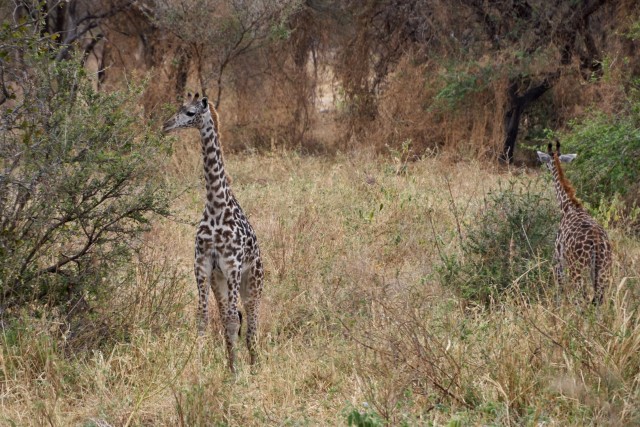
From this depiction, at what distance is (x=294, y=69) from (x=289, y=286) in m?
8.19

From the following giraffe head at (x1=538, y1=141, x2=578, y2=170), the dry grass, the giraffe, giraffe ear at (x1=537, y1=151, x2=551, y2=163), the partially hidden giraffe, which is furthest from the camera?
giraffe ear at (x1=537, y1=151, x2=551, y2=163)

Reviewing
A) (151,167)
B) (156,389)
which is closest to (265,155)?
(151,167)

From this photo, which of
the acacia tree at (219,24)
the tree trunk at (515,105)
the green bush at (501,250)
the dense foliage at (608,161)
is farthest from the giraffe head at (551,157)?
the acacia tree at (219,24)

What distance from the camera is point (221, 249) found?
6164 mm

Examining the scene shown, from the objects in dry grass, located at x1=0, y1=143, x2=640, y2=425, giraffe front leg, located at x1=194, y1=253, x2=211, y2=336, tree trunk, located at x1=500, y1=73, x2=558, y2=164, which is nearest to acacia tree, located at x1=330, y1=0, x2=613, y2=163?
tree trunk, located at x1=500, y1=73, x2=558, y2=164

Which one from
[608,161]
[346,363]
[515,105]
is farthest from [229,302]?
[515,105]

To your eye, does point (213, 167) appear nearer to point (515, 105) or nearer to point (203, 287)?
point (203, 287)

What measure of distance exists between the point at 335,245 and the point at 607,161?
297 cm

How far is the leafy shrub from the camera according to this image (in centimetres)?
920

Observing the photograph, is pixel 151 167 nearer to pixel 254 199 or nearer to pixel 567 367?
pixel 567 367

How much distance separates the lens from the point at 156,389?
5238 millimetres

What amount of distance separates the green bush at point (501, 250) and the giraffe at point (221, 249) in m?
1.71

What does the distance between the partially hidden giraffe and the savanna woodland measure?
22 cm

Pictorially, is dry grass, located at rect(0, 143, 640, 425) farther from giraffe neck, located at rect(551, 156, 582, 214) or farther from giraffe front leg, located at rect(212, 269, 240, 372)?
giraffe neck, located at rect(551, 156, 582, 214)
